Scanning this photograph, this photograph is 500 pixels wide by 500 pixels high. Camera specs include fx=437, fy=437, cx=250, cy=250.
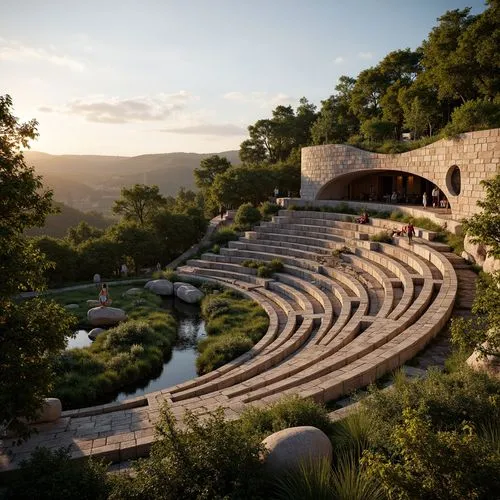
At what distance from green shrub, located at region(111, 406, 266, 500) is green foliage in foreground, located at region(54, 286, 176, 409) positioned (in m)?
6.16

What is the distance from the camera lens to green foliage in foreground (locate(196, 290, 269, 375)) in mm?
12891

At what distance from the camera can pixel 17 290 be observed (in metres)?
5.68

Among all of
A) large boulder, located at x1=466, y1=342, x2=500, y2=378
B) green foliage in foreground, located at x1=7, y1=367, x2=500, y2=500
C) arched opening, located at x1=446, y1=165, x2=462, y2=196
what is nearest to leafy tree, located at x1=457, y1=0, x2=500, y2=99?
arched opening, located at x1=446, y1=165, x2=462, y2=196

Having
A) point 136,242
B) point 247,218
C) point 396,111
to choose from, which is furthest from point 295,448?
point 396,111

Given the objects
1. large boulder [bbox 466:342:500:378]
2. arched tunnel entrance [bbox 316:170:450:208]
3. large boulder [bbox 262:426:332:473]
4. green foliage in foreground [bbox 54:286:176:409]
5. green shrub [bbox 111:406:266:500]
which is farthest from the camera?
arched tunnel entrance [bbox 316:170:450:208]

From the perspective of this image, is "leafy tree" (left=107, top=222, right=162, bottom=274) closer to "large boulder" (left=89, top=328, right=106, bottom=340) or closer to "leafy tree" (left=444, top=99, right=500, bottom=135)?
"large boulder" (left=89, top=328, right=106, bottom=340)

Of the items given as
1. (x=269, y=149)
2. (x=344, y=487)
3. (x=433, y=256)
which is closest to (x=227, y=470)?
(x=344, y=487)

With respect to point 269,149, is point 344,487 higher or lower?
lower

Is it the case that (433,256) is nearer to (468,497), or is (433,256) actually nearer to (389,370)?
(389,370)

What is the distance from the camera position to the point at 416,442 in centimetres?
359

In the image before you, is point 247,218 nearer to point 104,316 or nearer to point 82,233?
point 104,316

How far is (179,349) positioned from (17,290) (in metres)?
9.74

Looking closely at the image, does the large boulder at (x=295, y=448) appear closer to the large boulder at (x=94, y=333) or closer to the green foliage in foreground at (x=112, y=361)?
the green foliage in foreground at (x=112, y=361)

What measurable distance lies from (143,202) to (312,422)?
3405 cm
